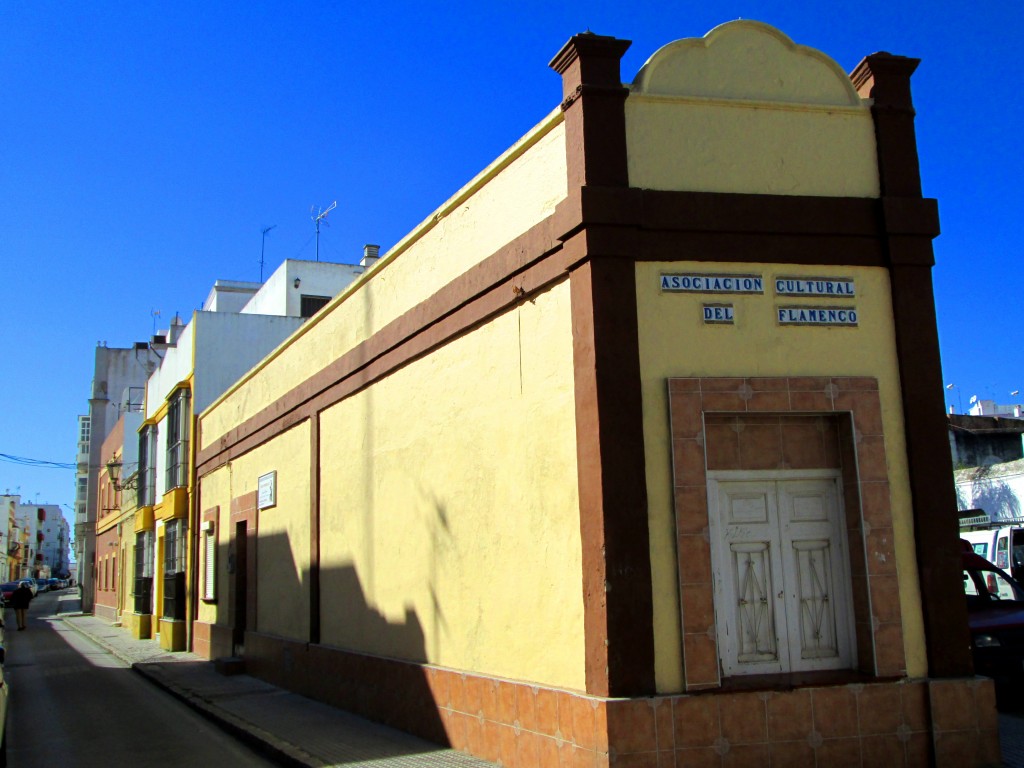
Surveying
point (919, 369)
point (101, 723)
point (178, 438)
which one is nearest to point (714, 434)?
point (919, 369)

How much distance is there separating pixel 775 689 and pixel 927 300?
10.9 feet

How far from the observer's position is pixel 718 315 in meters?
7.24

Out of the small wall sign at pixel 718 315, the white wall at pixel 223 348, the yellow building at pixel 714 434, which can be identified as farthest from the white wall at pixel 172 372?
the small wall sign at pixel 718 315

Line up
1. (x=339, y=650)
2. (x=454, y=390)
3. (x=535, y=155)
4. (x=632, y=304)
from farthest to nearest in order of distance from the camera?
(x=339, y=650), (x=454, y=390), (x=535, y=155), (x=632, y=304)

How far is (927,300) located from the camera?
7.55 meters

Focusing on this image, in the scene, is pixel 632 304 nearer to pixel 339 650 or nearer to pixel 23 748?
pixel 339 650

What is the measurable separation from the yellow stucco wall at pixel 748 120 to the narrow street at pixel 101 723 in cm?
685

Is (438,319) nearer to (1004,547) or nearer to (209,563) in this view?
(209,563)

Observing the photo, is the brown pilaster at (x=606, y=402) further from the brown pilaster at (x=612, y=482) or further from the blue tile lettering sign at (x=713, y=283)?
the blue tile lettering sign at (x=713, y=283)

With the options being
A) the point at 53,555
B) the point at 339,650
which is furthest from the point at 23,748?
the point at 53,555

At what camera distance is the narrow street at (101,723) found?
951 centimetres

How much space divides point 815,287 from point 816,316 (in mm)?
240

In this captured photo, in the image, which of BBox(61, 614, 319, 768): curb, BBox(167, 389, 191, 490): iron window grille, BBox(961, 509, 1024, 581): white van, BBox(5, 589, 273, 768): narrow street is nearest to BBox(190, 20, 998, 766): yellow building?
BBox(61, 614, 319, 768): curb

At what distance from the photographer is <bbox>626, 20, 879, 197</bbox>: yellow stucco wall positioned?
7441mm
